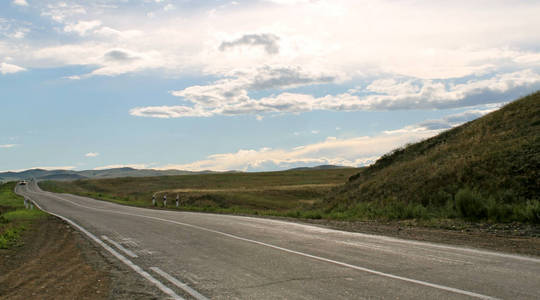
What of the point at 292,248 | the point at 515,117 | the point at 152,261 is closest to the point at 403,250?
the point at 292,248

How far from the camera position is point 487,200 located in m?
14.9

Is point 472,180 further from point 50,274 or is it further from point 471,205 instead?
point 50,274

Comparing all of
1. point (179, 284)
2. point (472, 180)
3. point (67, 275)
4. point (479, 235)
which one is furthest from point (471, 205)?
point (67, 275)

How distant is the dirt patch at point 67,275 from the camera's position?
6.50m

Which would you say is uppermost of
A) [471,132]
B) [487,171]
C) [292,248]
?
[471,132]

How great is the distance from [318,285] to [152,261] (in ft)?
13.0

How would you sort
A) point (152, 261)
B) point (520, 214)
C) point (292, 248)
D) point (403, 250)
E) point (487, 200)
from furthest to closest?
point (487, 200) < point (520, 214) < point (292, 248) < point (403, 250) < point (152, 261)

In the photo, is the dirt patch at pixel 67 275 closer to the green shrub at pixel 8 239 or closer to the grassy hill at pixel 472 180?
the green shrub at pixel 8 239

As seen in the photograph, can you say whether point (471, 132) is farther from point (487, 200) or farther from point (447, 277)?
point (447, 277)

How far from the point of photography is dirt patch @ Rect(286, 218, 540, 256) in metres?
9.88

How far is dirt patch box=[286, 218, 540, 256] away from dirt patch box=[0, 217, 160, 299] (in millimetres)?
7556

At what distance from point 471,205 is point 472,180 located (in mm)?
2576

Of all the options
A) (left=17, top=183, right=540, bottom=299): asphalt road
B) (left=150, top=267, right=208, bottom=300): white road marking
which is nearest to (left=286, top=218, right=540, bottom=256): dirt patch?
(left=17, top=183, right=540, bottom=299): asphalt road

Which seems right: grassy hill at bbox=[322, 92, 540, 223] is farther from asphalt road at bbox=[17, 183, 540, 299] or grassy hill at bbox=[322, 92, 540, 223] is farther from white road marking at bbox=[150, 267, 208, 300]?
white road marking at bbox=[150, 267, 208, 300]
